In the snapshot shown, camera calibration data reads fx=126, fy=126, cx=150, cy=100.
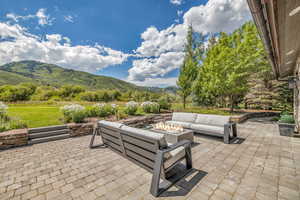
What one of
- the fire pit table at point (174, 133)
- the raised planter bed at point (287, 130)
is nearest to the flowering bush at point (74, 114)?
the fire pit table at point (174, 133)

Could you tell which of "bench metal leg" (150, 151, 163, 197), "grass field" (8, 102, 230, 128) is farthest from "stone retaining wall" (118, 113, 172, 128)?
"bench metal leg" (150, 151, 163, 197)

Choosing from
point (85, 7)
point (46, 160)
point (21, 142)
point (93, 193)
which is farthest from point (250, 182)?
point (85, 7)

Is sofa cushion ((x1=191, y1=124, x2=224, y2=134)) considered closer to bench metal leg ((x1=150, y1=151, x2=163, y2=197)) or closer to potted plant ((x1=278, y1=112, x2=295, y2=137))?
potted plant ((x1=278, y1=112, x2=295, y2=137))

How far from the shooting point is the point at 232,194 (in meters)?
1.92

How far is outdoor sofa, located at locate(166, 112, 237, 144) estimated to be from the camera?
13.8 ft

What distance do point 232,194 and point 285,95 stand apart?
43.1 ft

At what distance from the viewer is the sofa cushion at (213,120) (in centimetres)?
455

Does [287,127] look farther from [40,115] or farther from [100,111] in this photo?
[40,115]

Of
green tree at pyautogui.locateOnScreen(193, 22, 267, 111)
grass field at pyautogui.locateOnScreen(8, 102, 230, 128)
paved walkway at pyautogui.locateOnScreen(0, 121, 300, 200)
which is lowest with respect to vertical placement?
paved walkway at pyautogui.locateOnScreen(0, 121, 300, 200)

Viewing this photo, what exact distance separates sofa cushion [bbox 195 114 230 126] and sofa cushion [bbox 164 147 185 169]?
2.74m

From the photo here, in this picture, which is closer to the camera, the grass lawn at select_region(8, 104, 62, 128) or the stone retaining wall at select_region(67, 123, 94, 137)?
the stone retaining wall at select_region(67, 123, 94, 137)

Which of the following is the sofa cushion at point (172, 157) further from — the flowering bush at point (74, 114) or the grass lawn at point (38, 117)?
the grass lawn at point (38, 117)

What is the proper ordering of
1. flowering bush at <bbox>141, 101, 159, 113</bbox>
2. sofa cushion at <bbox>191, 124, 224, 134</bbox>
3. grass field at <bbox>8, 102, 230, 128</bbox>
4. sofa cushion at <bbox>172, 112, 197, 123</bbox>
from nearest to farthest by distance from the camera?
sofa cushion at <bbox>191, 124, 224, 134</bbox>
sofa cushion at <bbox>172, 112, 197, 123</bbox>
grass field at <bbox>8, 102, 230, 128</bbox>
flowering bush at <bbox>141, 101, 159, 113</bbox>

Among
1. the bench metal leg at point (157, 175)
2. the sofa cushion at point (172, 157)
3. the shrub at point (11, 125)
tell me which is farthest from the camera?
the shrub at point (11, 125)
